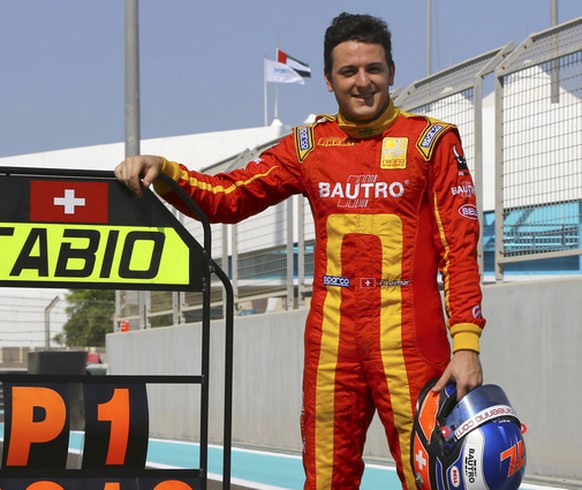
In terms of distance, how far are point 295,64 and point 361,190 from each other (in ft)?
156

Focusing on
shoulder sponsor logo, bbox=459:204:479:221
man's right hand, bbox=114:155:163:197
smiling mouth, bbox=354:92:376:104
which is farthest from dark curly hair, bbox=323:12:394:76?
man's right hand, bbox=114:155:163:197

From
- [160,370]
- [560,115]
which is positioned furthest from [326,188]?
[160,370]

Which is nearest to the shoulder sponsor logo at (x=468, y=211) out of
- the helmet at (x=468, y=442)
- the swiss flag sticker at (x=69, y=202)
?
the helmet at (x=468, y=442)

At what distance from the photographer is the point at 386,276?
158 inches

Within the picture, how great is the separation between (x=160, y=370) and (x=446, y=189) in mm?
11292

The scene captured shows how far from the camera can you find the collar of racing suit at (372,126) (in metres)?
4.16

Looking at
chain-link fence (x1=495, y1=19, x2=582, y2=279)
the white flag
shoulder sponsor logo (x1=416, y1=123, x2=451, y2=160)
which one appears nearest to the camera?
shoulder sponsor logo (x1=416, y1=123, x2=451, y2=160)

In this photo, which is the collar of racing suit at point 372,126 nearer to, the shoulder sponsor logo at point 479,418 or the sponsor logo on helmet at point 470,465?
the shoulder sponsor logo at point 479,418

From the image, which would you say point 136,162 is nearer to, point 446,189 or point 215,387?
point 446,189

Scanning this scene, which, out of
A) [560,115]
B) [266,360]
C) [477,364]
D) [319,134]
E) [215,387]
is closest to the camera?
[477,364]

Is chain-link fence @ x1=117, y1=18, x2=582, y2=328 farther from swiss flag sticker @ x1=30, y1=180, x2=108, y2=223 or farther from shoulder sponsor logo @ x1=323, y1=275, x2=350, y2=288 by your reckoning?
swiss flag sticker @ x1=30, y1=180, x2=108, y2=223

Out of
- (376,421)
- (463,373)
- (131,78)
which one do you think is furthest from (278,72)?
(463,373)

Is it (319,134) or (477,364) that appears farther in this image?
(319,134)

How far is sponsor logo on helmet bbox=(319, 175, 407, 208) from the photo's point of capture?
4047mm
